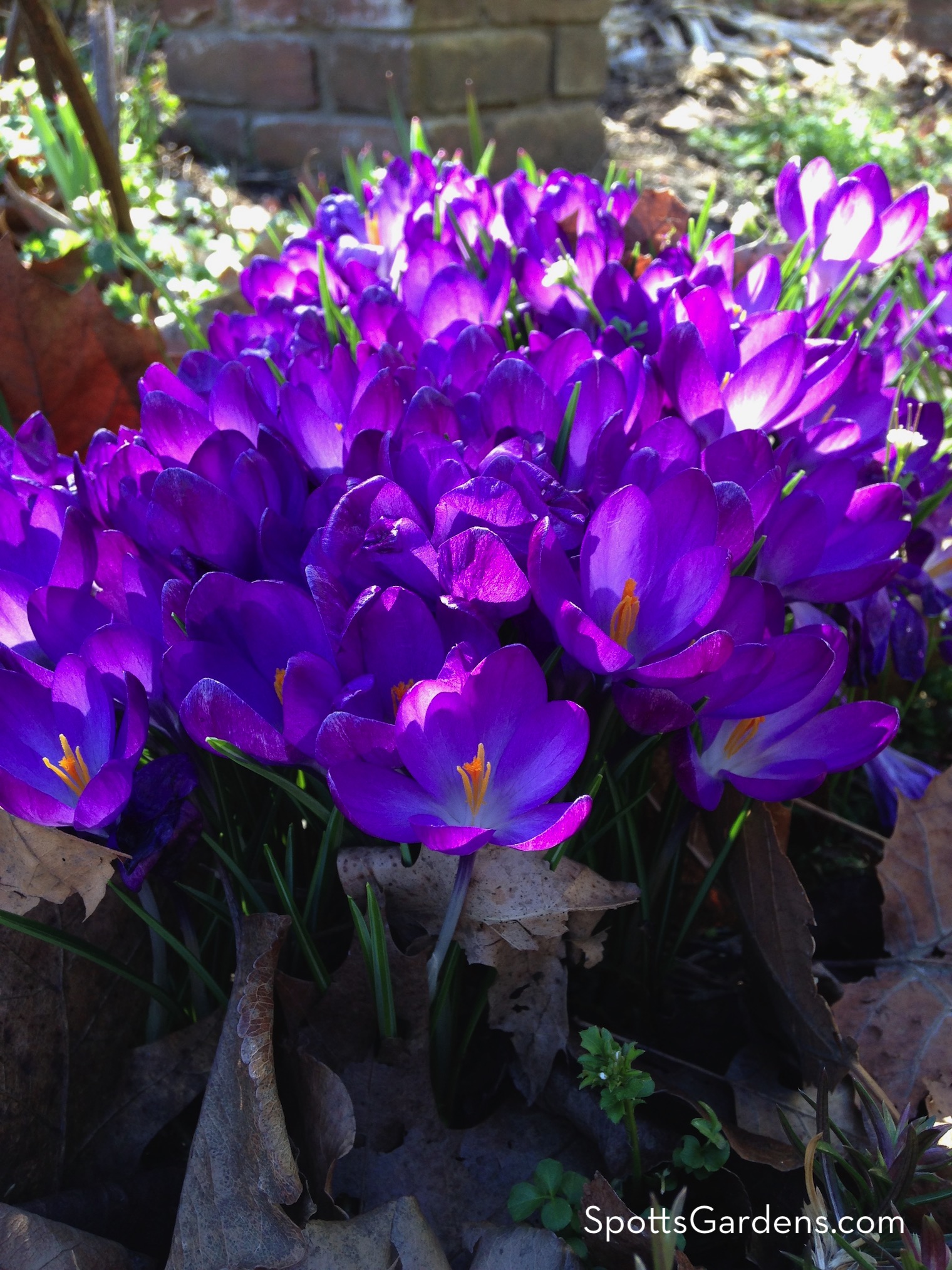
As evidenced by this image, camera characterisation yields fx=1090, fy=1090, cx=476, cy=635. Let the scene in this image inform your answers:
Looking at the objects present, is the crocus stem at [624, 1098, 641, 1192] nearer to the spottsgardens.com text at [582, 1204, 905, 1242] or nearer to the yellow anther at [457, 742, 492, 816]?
the spottsgardens.com text at [582, 1204, 905, 1242]

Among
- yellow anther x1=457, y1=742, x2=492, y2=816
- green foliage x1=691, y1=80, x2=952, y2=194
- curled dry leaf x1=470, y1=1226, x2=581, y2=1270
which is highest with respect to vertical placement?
yellow anther x1=457, y1=742, x2=492, y2=816

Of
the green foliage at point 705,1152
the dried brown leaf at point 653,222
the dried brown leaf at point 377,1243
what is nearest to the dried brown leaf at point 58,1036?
the dried brown leaf at point 377,1243

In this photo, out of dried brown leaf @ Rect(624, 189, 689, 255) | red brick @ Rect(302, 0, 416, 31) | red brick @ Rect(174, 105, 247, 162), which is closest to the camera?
dried brown leaf @ Rect(624, 189, 689, 255)

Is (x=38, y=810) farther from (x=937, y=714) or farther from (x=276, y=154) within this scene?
(x=276, y=154)

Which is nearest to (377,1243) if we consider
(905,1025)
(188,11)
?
(905,1025)

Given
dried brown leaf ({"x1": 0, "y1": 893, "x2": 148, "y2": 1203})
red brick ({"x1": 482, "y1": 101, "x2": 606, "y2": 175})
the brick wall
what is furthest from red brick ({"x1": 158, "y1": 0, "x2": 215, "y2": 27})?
Answer: dried brown leaf ({"x1": 0, "y1": 893, "x2": 148, "y2": 1203})

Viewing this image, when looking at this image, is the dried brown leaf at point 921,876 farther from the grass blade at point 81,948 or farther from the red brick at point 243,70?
the red brick at point 243,70
